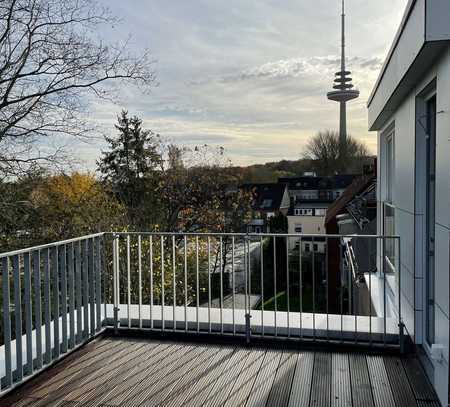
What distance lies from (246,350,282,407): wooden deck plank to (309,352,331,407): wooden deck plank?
278 millimetres

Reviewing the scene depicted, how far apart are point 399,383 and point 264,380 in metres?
0.89

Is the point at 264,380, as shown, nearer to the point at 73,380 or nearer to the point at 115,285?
the point at 73,380

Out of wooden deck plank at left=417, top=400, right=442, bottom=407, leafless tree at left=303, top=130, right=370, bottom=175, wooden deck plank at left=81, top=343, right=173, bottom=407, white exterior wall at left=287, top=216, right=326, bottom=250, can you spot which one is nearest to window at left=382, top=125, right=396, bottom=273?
wooden deck plank at left=417, top=400, right=442, bottom=407

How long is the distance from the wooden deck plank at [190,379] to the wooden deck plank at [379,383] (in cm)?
116

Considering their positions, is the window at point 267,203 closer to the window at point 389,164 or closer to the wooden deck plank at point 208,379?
the window at point 389,164

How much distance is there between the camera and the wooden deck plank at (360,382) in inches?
99.9

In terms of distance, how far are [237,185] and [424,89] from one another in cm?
1195

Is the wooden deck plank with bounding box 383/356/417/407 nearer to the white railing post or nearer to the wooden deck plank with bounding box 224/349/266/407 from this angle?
the wooden deck plank with bounding box 224/349/266/407

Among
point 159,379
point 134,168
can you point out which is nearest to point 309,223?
point 134,168

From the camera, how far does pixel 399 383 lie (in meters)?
2.75

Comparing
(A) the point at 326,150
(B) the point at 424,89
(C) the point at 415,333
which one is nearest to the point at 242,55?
(B) the point at 424,89

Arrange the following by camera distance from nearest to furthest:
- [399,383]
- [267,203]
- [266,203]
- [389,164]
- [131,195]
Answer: [399,383], [389,164], [131,195], [266,203], [267,203]

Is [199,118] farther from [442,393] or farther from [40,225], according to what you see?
[442,393]

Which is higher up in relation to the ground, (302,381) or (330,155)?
(330,155)
